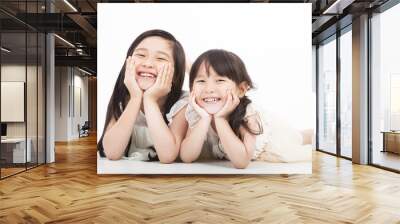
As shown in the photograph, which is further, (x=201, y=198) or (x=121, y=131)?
(x=121, y=131)

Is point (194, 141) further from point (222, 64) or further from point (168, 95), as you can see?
point (222, 64)

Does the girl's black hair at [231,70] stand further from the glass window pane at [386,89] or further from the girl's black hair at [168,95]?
the glass window pane at [386,89]

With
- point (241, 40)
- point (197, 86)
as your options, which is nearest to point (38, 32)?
point (197, 86)

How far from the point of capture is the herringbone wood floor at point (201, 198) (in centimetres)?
381

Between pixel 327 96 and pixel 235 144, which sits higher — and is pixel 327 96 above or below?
above

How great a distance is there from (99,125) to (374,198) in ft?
13.8

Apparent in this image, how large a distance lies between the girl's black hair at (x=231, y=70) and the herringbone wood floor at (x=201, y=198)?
3.10 ft

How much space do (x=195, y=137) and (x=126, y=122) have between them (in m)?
1.16

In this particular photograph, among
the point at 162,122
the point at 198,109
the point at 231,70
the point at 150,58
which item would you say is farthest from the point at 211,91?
the point at 150,58

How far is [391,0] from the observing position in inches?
266

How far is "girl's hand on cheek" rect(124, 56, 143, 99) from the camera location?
603 centimetres

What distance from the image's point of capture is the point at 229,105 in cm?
603

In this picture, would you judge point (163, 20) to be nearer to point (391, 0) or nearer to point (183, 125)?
point (183, 125)

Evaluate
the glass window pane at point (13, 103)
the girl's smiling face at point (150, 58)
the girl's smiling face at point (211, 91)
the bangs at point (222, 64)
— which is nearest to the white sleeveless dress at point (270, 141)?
the girl's smiling face at point (211, 91)
